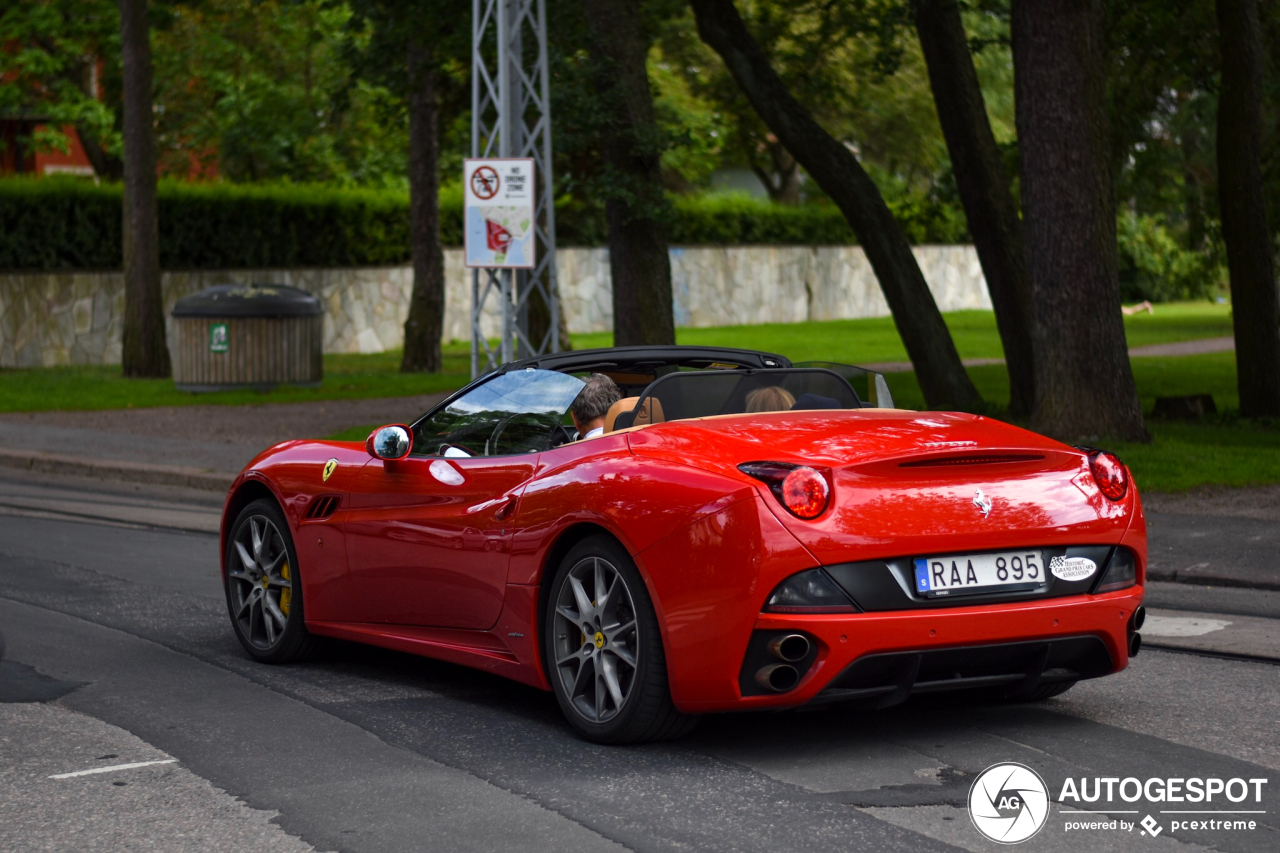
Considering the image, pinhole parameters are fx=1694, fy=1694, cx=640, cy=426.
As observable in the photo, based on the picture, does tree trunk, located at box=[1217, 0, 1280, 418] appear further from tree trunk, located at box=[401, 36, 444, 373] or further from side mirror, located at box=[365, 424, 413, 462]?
side mirror, located at box=[365, 424, 413, 462]

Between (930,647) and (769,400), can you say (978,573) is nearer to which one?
(930,647)

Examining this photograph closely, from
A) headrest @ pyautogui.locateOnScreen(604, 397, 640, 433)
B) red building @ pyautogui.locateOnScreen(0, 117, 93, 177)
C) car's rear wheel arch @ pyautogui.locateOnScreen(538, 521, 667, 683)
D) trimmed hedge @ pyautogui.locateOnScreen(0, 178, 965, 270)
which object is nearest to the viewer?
car's rear wheel arch @ pyautogui.locateOnScreen(538, 521, 667, 683)

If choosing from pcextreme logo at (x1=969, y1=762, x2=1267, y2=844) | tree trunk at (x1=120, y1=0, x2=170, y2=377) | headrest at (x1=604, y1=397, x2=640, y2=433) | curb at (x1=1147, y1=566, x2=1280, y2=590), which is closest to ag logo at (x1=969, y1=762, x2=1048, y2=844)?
pcextreme logo at (x1=969, y1=762, x2=1267, y2=844)

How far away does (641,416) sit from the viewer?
5824 millimetres

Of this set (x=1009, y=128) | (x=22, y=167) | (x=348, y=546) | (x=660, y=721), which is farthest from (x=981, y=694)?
(x=1009, y=128)

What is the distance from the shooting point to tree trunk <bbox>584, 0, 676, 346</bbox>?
58.2 ft

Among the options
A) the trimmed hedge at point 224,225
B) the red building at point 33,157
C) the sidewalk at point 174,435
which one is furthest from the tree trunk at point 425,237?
the red building at point 33,157

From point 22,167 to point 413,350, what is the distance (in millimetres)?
20412

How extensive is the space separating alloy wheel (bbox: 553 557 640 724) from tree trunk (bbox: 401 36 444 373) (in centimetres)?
2208

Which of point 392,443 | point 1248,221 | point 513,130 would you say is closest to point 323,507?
point 392,443

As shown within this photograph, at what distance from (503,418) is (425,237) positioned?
21.7 meters

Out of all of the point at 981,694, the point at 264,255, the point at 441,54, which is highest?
the point at 441,54

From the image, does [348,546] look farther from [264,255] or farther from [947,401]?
[264,255]

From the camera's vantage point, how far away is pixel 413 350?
27.9 metres
